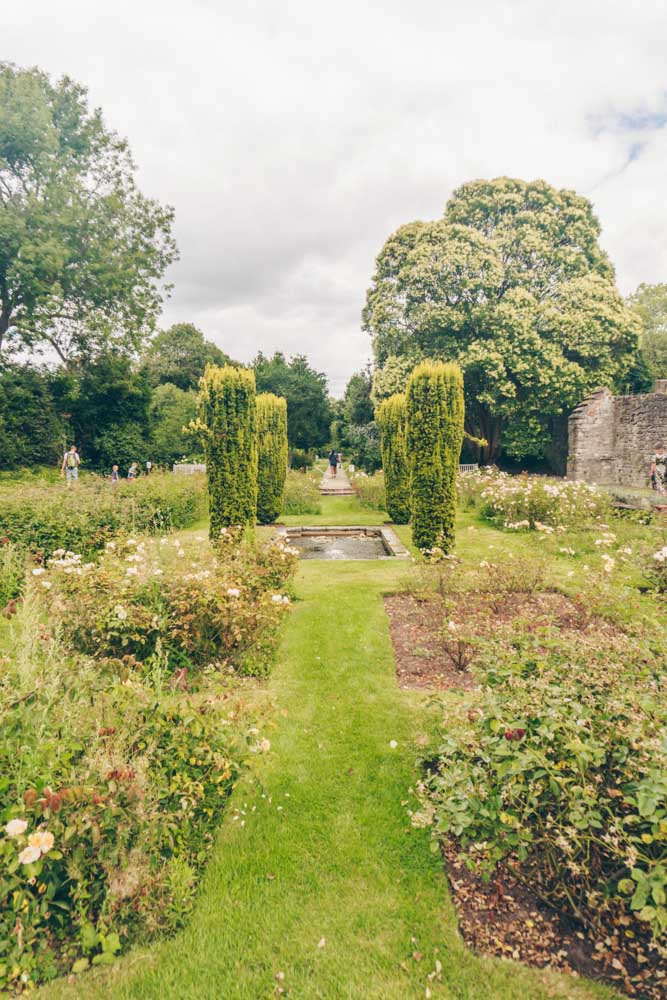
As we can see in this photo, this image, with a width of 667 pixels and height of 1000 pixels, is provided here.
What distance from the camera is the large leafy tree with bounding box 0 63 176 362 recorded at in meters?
17.3

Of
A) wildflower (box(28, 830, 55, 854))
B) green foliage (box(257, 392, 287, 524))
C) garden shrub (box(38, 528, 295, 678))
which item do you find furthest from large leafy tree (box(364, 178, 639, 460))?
wildflower (box(28, 830, 55, 854))

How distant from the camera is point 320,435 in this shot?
30422 mm

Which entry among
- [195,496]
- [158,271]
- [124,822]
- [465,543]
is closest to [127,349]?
[158,271]

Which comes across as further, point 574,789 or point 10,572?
point 10,572

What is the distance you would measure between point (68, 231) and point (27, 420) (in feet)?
25.3

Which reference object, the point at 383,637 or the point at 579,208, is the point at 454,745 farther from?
the point at 579,208

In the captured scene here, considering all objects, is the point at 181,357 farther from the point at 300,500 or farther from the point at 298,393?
the point at 300,500

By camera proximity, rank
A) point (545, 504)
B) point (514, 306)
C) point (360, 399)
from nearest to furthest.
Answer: point (545, 504) < point (514, 306) < point (360, 399)

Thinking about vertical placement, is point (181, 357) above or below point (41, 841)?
above

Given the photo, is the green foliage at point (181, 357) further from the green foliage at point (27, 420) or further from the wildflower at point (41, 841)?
the wildflower at point (41, 841)

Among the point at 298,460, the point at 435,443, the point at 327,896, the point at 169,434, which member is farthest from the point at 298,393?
the point at 327,896

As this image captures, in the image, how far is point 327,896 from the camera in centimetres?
243

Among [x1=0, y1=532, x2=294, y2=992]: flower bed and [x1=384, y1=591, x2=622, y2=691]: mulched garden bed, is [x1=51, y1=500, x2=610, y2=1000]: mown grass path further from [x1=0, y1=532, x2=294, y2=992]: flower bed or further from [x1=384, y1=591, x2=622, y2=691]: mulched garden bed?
[x1=384, y1=591, x2=622, y2=691]: mulched garden bed

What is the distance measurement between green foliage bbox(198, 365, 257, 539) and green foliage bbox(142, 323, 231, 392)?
3262 cm
